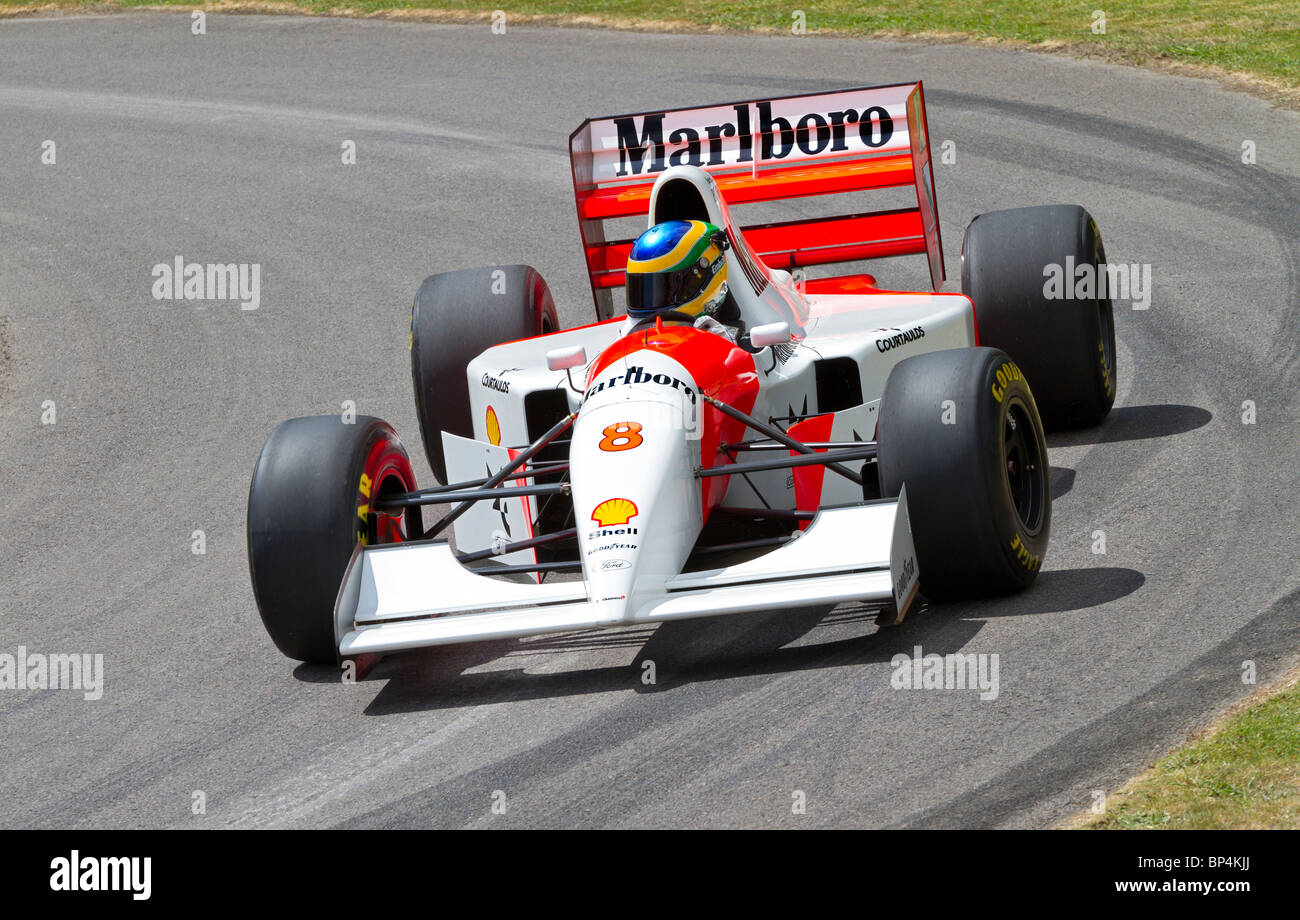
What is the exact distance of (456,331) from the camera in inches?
381

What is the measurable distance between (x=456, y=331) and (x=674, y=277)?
70.3 inches

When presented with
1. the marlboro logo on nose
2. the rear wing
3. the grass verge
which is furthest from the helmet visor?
the grass verge

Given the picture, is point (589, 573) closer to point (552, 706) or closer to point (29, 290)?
point (552, 706)

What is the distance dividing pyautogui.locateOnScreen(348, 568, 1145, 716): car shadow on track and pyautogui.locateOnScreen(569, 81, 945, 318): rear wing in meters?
3.20

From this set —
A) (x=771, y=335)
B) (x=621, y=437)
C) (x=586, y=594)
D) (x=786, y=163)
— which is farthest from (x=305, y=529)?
(x=786, y=163)

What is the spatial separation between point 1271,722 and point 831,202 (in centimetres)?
1053

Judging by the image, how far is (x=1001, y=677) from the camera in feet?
21.9

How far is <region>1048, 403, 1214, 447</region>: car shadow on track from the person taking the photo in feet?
31.9

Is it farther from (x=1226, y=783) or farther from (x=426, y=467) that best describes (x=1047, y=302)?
(x=1226, y=783)

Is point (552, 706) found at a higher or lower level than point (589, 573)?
lower

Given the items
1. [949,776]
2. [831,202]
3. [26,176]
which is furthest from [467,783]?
[26,176]

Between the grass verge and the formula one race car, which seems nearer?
the grass verge

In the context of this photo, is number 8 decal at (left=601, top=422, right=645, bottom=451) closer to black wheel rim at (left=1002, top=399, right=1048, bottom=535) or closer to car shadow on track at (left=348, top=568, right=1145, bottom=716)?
car shadow on track at (left=348, top=568, right=1145, bottom=716)

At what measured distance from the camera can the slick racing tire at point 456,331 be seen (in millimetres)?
9617
